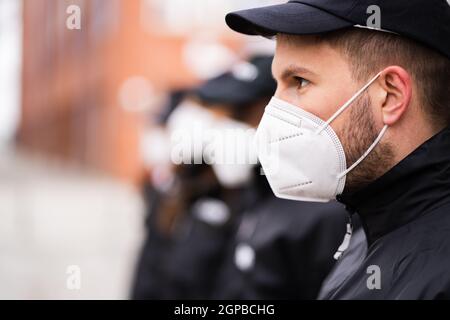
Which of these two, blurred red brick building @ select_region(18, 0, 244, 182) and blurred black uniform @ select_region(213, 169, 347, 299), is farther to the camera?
blurred red brick building @ select_region(18, 0, 244, 182)

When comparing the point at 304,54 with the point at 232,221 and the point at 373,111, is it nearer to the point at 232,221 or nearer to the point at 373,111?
the point at 373,111

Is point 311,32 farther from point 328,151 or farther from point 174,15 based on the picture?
point 174,15

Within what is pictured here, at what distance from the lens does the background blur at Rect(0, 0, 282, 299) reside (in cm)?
1061

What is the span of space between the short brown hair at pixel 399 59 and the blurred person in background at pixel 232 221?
1.25 metres

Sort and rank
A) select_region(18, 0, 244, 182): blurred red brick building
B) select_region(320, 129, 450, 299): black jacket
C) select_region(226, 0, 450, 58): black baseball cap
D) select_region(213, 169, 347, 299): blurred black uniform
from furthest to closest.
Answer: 1. select_region(18, 0, 244, 182): blurred red brick building
2. select_region(213, 169, 347, 299): blurred black uniform
3. select_region(226, 0, 450, 58): black baseball cap
4. select_region(320, 129, 450, 299): black jacket

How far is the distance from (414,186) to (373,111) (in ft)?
0.80

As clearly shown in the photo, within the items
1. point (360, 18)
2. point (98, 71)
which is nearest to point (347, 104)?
point (360, 18)

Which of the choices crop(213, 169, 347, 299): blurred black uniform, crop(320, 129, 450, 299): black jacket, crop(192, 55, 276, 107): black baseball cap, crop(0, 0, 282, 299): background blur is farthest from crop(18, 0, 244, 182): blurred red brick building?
crop(320, 129, 450, 299): black jacket

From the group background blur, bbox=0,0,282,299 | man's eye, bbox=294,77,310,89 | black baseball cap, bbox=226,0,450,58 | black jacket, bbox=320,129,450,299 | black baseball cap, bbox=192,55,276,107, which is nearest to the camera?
black jacket, bbox=320,129,450,299

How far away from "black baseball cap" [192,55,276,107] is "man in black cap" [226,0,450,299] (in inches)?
73.5

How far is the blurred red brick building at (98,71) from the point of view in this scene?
920 inches

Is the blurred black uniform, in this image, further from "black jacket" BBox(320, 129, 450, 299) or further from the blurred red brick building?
the blurred red brick building

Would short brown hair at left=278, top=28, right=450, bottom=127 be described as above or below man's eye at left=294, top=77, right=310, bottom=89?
above
